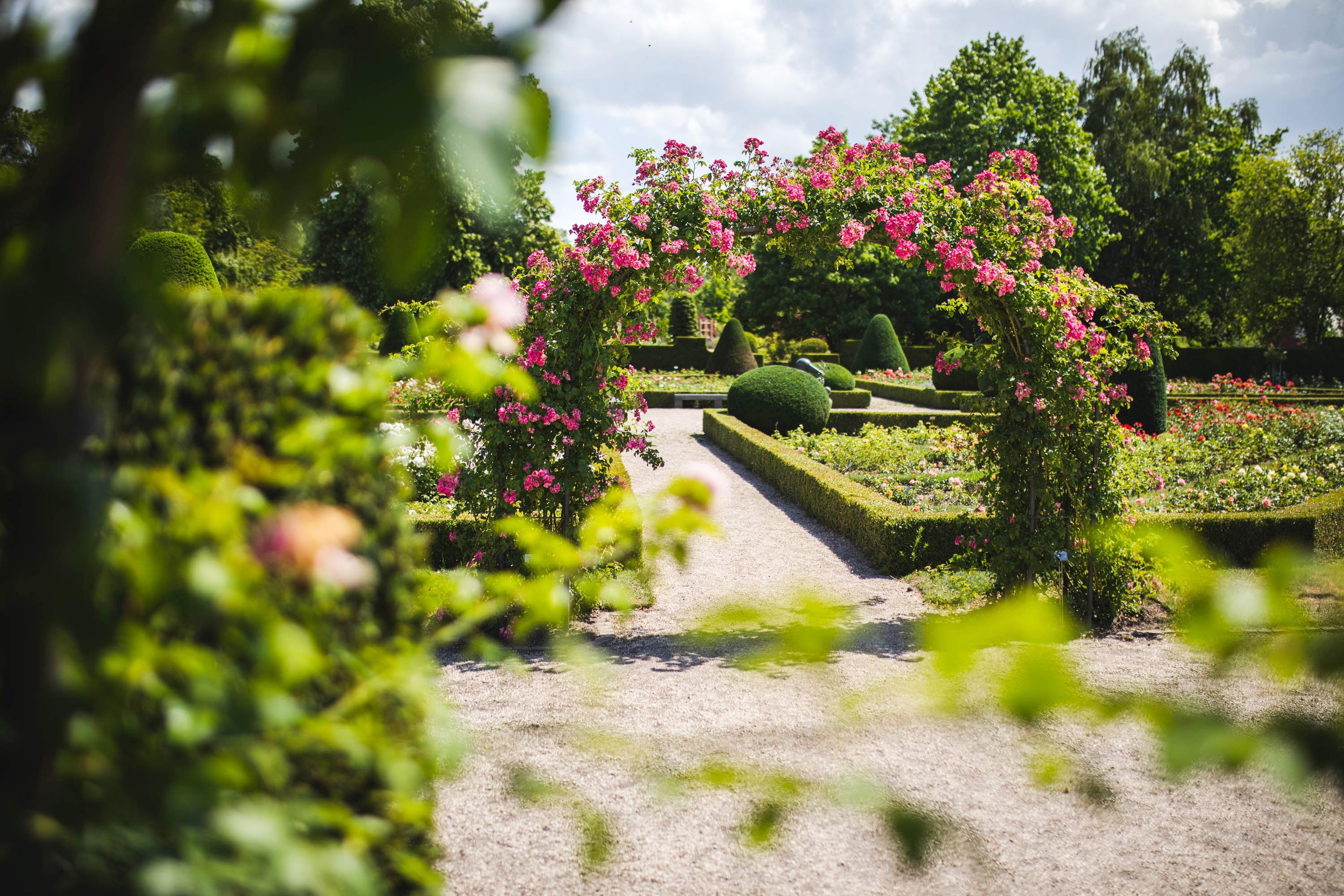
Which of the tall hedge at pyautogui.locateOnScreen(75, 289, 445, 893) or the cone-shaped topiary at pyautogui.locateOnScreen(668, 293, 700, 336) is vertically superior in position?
the cone-shaped topiary at pyautogui.locateOnScreen(668, 293, 700, 336)

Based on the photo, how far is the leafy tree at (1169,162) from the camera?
29.7 m

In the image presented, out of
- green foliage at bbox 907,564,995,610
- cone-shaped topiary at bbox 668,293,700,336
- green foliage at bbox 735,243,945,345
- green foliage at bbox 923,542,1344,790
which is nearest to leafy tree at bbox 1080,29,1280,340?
green foliage at bbox 735,243,945,345

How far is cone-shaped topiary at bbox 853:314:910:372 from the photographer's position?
28.6 m

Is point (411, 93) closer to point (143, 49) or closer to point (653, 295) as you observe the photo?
point (143, 49)

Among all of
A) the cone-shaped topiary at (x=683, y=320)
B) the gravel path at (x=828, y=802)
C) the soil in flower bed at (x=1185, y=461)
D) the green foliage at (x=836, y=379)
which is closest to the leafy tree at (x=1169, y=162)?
the green foliage at (x=836, y=379)

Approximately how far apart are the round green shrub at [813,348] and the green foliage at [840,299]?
8.91 feet

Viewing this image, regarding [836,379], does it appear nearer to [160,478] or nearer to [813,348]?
[813,348]

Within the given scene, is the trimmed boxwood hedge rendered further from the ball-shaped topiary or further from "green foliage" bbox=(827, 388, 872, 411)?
the ball-shaped topiary

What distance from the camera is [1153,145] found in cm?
2922

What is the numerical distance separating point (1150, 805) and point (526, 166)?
12.5ft

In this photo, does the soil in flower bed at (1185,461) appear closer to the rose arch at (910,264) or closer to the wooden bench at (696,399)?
the rose arch at (910,264)

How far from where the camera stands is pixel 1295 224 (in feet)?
90.2

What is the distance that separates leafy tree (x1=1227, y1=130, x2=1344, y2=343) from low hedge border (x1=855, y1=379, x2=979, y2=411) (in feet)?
48.2

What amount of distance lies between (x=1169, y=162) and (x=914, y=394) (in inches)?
633
